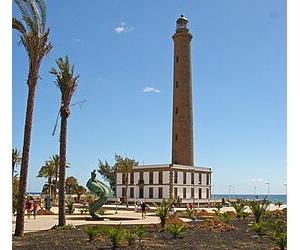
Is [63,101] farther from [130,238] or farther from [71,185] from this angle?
[71,185]

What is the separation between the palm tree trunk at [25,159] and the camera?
40.7 feet

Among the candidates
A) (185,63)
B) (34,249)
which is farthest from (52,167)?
(34,249)

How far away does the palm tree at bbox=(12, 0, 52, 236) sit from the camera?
40.3ft

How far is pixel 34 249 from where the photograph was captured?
9.61 m

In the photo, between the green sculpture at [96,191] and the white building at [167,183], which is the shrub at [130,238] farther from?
the white building at [167,183]

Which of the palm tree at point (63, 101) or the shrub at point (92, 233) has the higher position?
the palm tree at point (63, 101)

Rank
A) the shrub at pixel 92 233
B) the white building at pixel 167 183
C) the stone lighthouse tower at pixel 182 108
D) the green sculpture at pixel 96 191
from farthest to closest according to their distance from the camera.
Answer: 1. the stone lighthouse tower at pixel 182 108
2. the white building at pixel 167 183
3. the green sculpture at pixel 96 191
4. the shrub at pixel 92 233

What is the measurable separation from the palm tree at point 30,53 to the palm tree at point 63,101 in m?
2.66

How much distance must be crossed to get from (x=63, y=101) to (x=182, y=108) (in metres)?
30.8

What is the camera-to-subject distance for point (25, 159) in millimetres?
12523

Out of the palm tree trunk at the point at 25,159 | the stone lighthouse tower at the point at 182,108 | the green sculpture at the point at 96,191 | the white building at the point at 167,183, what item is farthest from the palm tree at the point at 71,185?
the palm tree trunk at the point at 25,159
